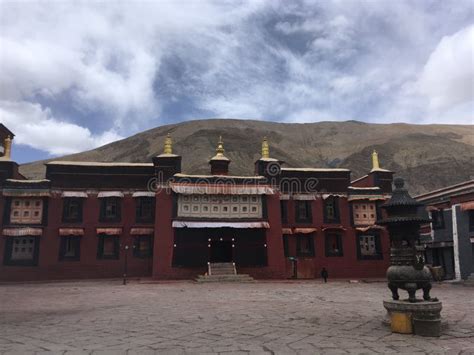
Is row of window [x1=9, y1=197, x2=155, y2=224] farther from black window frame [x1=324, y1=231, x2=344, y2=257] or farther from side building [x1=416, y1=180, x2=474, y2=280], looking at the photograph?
side building [x1=416, y1=180, x2=474, y2=280]

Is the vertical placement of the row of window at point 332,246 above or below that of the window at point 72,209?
below

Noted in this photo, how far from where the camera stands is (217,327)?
10.2m

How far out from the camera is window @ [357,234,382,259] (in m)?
31.8

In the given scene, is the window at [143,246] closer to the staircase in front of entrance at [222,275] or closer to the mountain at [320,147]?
the staircase in front of entrance at [222,275]

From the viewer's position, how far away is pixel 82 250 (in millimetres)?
28953

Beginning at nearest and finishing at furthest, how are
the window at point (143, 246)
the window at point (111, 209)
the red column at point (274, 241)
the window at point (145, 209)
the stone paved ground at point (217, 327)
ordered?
the stone paved ground at point (217, 327), the red column at point (274, 241), the window at point (143, 246), the window at point (111, 209), the window at point (145, 209)

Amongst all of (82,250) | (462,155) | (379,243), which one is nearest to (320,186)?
(379,243)

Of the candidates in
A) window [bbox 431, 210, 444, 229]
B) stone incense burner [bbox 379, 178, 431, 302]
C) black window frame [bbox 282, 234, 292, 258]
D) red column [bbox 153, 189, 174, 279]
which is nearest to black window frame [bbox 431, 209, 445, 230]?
window [bbox 431, 210, 444, 229]

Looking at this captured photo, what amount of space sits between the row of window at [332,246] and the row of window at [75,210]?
11.0m

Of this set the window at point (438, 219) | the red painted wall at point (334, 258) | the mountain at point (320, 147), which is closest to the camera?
the window at point (438, 219)

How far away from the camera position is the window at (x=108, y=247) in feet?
95.8

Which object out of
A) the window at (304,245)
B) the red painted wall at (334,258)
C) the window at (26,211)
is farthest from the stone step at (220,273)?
the window at (26,211)

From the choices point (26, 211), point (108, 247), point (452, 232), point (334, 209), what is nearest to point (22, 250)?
point (26, 211)

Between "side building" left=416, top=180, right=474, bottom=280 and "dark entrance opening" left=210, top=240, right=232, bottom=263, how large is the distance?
14249 mm
